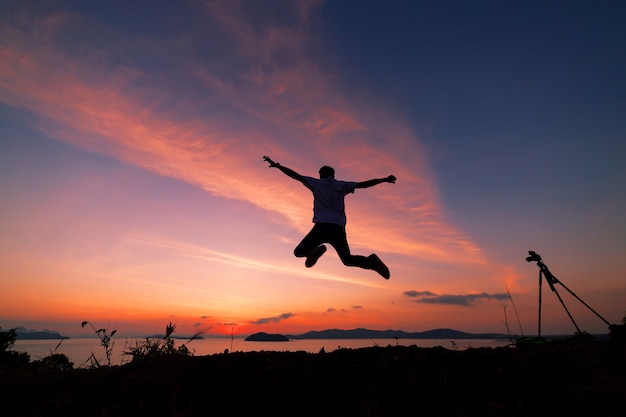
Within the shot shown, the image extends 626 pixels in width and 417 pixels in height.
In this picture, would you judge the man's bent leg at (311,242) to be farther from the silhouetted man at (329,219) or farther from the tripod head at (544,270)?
the tripod head at (544,270)

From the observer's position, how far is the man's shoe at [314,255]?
795cm

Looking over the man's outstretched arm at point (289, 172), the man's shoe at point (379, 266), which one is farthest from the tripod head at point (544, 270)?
the man's outstretched arm at point (289, 172)

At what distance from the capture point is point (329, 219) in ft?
25.4

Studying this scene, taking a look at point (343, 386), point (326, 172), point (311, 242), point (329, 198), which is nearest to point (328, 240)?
point (311, 242)

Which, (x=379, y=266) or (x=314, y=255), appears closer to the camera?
(x=314, y=255)

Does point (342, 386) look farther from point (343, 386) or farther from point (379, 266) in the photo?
point (379, 266)

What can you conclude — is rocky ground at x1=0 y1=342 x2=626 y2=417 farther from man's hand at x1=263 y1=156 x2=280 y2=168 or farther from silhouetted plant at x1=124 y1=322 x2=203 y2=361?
man's hand at x1=263 y1=156 x2=280 y2=168

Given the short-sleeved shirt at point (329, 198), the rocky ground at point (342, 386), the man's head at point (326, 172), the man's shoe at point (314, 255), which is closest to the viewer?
the rocky ground at point (342, 386)

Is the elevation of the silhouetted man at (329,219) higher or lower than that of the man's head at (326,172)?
lower

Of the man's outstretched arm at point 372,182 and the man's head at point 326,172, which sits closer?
the man's outstretched arm at point 372,182

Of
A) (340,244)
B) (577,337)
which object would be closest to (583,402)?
(577,337)

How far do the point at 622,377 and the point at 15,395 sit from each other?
7459 millimetres

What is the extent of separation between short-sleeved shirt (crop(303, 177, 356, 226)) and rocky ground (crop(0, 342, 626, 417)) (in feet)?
11.0

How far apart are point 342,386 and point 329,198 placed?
4604mm
